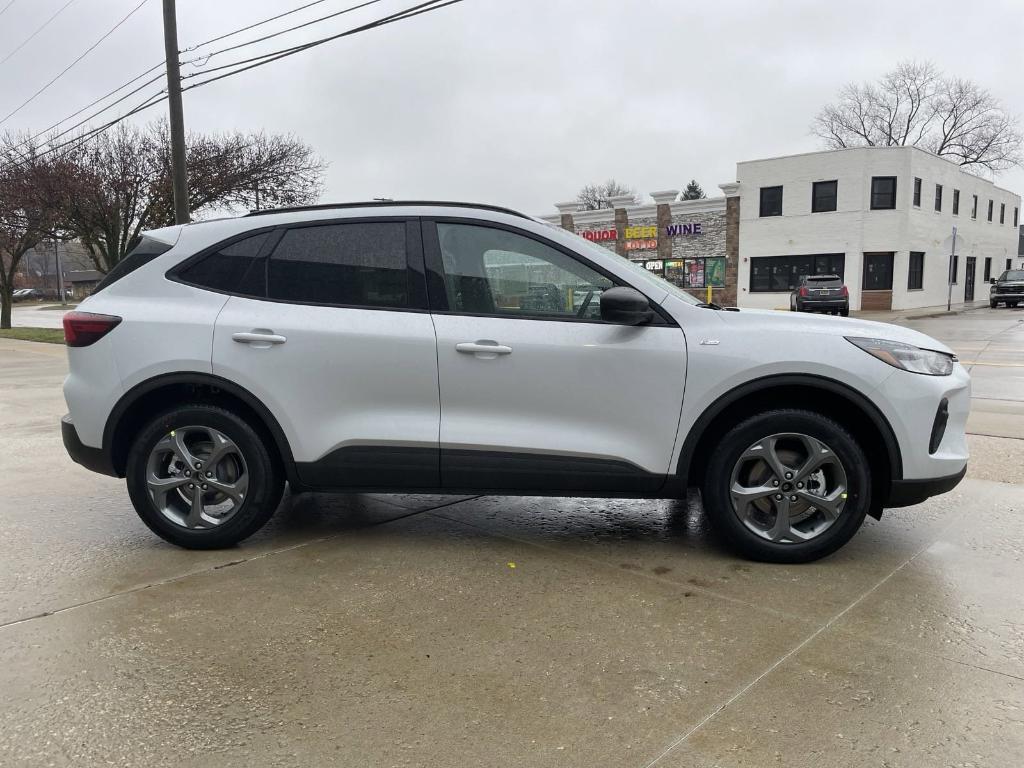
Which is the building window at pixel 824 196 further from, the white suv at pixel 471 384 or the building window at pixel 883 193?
the white suv at pixel 471 384

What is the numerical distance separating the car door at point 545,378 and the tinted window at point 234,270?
96 cm

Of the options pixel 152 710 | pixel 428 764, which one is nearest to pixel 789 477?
pixel 428 764

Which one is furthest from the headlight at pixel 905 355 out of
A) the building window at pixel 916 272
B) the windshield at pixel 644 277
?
the building window at pixel 916 272

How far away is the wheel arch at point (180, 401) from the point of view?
3920 mm

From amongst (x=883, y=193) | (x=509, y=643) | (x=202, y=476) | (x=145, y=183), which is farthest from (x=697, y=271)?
(x=509, y=643)

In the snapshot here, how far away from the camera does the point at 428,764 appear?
2270 mm

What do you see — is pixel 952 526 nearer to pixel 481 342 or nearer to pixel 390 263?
pixel 481 342

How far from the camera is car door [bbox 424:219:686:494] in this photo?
3.69 meters

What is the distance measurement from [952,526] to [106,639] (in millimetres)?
4386

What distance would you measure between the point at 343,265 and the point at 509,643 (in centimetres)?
210

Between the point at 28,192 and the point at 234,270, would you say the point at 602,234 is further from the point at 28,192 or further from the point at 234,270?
the point at 234,270

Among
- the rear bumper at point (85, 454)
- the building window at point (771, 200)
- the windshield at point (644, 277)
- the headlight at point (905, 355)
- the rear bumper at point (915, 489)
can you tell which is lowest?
the rear bumper at point (915, 489)

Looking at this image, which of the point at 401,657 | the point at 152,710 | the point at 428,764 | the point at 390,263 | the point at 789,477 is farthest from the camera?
the point at 390,263

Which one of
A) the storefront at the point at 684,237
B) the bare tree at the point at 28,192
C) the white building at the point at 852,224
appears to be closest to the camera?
the bare tree at the point at 28,192
